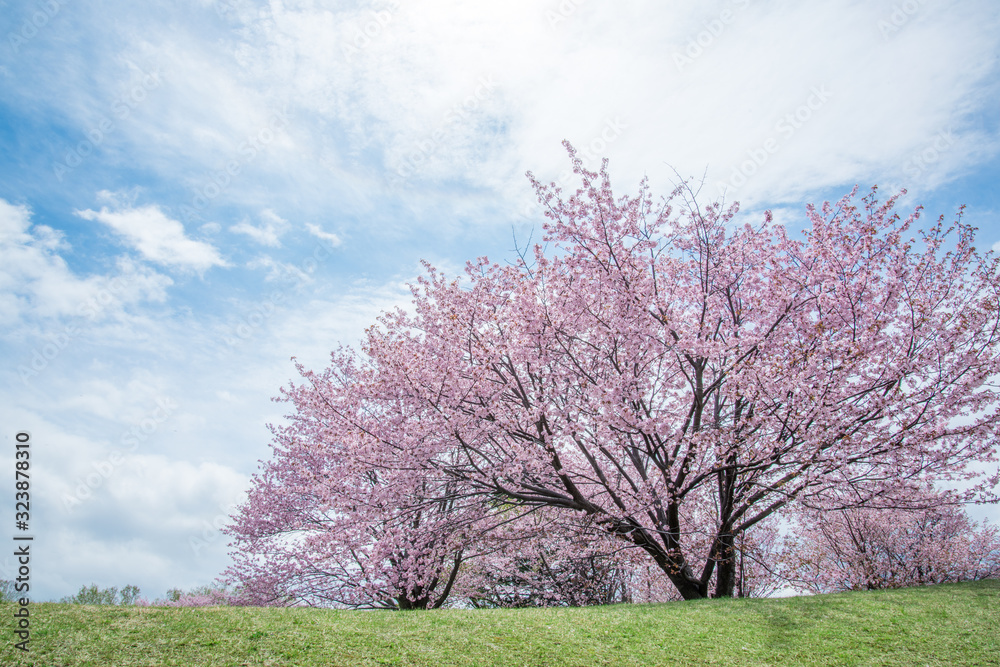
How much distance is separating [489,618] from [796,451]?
6.06 meters

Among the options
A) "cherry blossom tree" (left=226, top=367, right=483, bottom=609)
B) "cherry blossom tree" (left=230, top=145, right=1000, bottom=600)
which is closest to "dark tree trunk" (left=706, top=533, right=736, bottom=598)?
"cherry blossom tree" (left=230, top=145, right=1000, bottom=600)

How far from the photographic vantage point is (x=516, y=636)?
714 centimetres

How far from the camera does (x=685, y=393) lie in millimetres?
12094

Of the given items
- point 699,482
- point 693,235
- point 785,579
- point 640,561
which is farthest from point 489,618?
point 785,579

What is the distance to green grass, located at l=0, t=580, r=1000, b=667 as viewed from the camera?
597cm

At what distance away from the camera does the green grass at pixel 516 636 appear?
5973 mm

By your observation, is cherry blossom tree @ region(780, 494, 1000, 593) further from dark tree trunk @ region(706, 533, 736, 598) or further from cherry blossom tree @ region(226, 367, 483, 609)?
cherry blossom tree @ region(226, 367, 483, 609)

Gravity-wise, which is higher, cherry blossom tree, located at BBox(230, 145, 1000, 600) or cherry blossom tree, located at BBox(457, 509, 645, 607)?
cherry blossom tree, located at BBox(230, 145, 1000, 600)

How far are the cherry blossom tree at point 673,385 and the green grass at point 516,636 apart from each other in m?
2.48

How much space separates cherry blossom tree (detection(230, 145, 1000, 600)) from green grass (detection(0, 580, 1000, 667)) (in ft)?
8.15

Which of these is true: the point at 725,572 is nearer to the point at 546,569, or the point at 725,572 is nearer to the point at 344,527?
the point at 546,569

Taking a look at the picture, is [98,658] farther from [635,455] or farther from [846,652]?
[635,455]

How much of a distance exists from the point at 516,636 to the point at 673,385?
259 inches

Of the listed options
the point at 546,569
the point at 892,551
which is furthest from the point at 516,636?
the point at 892,551
